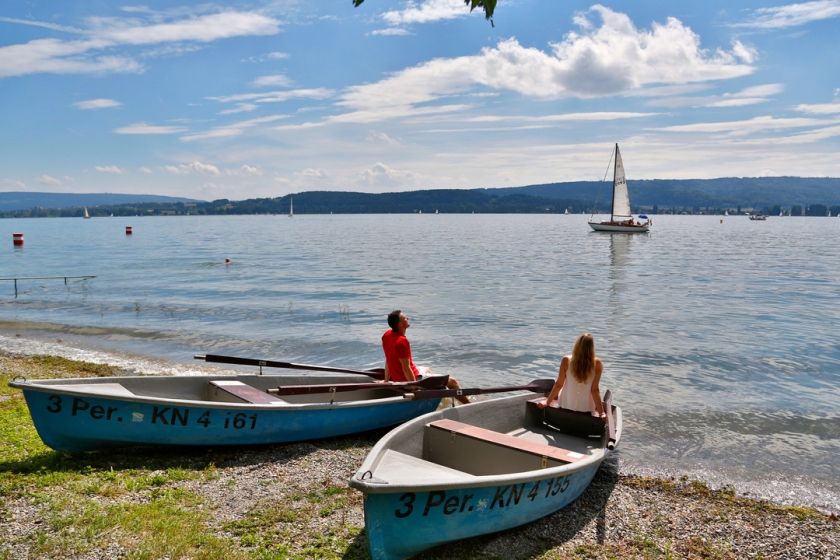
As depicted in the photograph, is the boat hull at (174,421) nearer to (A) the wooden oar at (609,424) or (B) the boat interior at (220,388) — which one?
(B) the boat interior at (220,388)

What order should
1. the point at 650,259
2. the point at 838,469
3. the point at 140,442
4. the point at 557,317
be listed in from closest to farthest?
the point at 140,442 → the point at 838,469 → the point at 557,317 → the point at 650,259

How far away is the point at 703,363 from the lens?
1911 cm

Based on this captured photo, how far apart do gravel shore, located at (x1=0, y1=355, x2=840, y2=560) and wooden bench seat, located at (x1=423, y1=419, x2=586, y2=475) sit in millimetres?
736

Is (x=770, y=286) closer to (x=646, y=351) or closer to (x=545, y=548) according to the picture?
(x=646, y=351)

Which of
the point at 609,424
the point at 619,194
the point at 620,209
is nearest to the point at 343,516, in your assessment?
the point at 609,424

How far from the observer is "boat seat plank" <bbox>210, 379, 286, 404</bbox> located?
33.6 feet

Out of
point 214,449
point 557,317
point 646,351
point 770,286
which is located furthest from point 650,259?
point 214,449

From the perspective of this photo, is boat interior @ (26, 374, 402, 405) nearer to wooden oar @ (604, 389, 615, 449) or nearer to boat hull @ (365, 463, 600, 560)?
wooden oar @ (604, 389, 615, 449)

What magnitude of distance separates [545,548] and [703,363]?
1373cm

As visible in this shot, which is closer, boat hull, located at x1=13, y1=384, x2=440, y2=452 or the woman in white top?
boat hull, located at x1=13, y1=384, x2=440, y2=452

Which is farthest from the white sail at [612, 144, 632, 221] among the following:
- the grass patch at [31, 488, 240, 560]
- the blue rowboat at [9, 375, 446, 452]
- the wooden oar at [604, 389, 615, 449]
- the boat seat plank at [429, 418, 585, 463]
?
the grass patch at [31, 488, 240, 560]

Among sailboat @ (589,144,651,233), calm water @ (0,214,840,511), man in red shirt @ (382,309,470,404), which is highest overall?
sailboat @ (589,144,651,233)

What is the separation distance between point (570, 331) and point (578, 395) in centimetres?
1525

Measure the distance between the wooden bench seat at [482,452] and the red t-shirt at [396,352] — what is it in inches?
114
